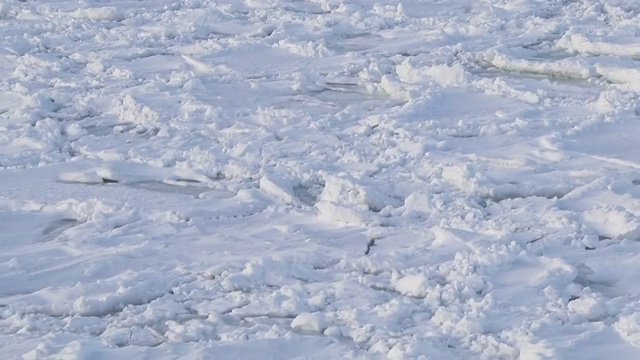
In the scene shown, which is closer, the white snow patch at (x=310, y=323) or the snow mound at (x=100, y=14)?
the white snow patch at (x=310, y=323)

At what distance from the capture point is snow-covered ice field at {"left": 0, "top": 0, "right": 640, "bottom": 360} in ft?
10.7

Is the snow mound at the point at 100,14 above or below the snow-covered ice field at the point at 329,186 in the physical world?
above

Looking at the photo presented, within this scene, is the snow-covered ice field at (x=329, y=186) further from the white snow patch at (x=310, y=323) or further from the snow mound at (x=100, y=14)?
the snow mound at (x=100, y=14)

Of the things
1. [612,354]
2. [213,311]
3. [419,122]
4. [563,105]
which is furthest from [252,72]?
[612,354]

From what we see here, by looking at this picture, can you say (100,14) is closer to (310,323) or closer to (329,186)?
(329,186)

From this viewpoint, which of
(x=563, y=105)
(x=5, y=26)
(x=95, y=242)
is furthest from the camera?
(x=5, y=26)

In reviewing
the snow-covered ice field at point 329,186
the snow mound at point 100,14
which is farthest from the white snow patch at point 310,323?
the snow mound at point 100,14

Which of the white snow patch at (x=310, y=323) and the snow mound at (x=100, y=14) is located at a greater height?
the snow mound at (x=100, y=14)

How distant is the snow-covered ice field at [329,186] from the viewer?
3264 mm

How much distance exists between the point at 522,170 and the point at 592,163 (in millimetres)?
312

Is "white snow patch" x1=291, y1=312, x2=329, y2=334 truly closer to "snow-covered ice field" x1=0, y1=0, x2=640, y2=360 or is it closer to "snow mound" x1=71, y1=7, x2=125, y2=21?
"snow-covered ice field" x1=0, y1=0, x2=640, y2=360

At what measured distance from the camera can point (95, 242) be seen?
156 inches

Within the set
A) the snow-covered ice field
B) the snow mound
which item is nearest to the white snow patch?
the snow-covered ice field

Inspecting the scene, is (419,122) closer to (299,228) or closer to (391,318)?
(299,228)
